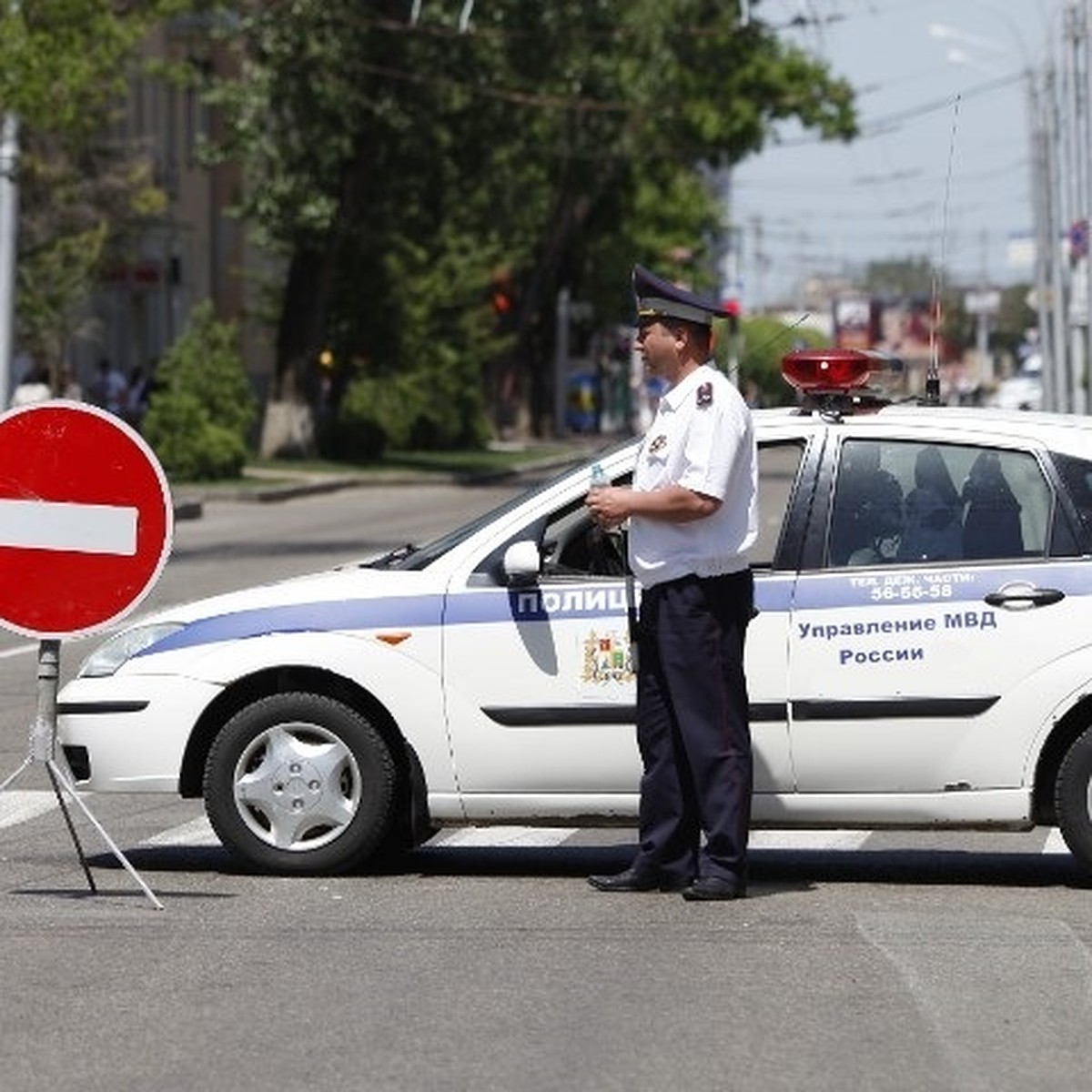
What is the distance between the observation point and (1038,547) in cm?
1041

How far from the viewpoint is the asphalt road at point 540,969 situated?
757cm

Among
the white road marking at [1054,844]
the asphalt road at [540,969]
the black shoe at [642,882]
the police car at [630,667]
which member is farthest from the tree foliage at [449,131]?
the black shoe at [642,882]

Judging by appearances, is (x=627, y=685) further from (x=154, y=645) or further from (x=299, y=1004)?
(x=299, y=1004)

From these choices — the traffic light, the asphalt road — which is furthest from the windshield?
the traffic light

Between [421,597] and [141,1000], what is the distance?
2.44 metres

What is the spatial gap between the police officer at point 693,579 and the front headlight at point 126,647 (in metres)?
1.57

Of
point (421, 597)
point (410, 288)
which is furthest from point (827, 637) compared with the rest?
point (410, 288)

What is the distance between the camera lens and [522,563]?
1042 centimetres

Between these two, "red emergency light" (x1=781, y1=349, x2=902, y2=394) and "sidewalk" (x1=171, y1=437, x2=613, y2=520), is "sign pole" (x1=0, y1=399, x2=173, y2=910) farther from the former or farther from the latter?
"sidewalk" (x1=171, y1=437, x2=613, y2=520)

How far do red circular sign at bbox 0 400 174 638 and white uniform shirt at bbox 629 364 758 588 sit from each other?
1371mm

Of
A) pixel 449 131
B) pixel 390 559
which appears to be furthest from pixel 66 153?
pixel 390 559

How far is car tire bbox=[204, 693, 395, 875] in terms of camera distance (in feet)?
34.8

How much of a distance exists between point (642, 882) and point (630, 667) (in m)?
0.63

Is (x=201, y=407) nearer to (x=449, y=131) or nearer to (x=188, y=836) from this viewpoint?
(x=449, y=131)
